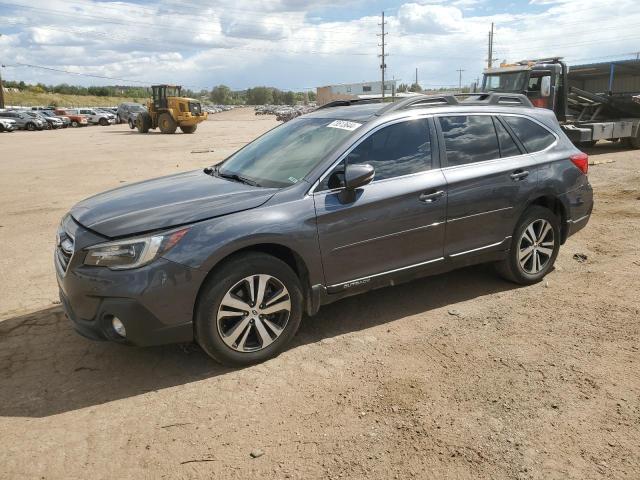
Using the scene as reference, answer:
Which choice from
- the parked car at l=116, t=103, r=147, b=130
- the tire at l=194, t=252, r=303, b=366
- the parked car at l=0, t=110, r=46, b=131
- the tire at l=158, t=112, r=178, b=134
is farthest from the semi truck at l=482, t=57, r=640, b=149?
the parked car at l=0, t=110, r=46, b=131

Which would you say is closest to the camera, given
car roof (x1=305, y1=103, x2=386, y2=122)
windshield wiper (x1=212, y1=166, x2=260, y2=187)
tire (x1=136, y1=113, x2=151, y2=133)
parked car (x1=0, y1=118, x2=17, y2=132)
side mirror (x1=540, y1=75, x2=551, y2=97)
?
windshield wiper (x1=212, y1=166, x2=260, y2=187)

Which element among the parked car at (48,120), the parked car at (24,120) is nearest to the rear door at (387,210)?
the parked car at (24,120)

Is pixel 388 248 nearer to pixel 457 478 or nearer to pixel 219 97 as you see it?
pixel 457 478

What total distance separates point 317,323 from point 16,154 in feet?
68.6

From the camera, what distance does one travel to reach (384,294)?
4.88m

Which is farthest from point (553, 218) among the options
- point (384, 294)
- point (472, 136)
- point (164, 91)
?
point (164, 91)

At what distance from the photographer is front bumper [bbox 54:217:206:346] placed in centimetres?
320

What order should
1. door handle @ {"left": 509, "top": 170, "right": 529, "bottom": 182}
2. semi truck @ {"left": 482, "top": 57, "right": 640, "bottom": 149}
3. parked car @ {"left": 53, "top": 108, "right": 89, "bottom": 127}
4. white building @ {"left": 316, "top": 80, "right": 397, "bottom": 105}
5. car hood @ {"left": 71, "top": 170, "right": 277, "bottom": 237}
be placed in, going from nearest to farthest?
1. car hood @ {"left": 71, "top": 170, "right": 277, "bottom": 237}
2. door handle @ {"left": 509, "top": 170, "right": 529, "bottom": 182}
3. semi truck @ {"left": 482, "top": 57, "right": 640, "bottom": 149}
4. parked car @ {"left": 53, "top": 108, "right": 89, "bottom": 127}
5. white building @ {"left": 316, "top": 80, "right": 397, "bottom": 105}

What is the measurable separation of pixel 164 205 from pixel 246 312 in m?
0.91

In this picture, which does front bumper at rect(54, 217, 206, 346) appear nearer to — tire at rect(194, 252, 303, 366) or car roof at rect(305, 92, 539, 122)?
tire at rect(194, 252, 303, 366)

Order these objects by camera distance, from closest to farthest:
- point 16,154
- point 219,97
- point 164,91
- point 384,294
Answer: point 384,294, point 16,154, point 164,91, point 219,97

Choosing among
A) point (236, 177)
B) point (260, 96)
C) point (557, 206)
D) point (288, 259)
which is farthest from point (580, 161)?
point (260, 96)

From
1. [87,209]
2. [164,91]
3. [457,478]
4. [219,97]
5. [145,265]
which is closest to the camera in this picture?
[457,478]

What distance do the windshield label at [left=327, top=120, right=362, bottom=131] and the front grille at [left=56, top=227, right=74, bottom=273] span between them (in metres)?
2.12
